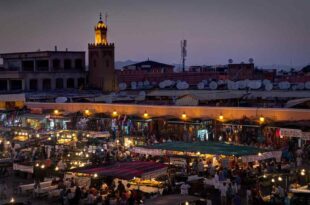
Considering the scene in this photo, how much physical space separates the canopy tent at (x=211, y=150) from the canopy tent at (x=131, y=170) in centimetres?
147

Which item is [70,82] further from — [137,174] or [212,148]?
[137,174]

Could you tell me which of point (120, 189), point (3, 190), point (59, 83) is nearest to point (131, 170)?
point (120, 189)

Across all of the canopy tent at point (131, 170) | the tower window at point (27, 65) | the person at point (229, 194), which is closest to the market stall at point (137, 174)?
the canopy tent at point (131, 170)

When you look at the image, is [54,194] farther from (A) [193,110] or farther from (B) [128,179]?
(A) [193,110]

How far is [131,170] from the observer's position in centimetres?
1414

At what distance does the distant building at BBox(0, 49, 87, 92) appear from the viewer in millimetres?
44688

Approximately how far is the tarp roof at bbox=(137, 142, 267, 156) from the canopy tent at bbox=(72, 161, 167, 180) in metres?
1.48

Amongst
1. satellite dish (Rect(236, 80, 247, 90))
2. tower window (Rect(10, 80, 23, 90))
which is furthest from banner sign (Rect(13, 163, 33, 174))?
tower window (Rect(10, 80, 23, 90))

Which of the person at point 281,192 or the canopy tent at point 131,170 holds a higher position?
the canopy tent at point 131,170

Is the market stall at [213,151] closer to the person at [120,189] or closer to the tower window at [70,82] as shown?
the person at [120,189]

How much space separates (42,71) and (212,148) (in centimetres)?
3185

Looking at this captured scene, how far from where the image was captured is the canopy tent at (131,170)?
45.3ft

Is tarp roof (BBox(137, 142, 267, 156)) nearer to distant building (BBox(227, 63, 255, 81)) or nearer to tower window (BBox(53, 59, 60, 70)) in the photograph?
tower window (BBox(53, 59, 60, 70))

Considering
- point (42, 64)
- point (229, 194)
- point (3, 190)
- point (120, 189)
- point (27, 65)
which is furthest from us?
point (27, 65)
